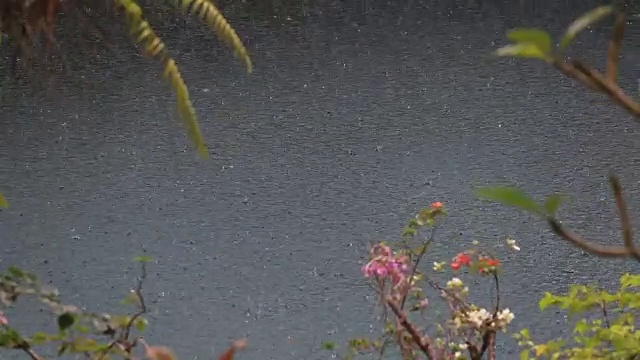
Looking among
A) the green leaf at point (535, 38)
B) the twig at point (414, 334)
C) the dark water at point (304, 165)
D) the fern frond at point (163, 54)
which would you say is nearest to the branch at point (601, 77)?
the green leaf at point (535, 38)

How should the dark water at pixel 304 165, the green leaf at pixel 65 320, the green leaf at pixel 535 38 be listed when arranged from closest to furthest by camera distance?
the green leaf at pixel 535 38
the green leaf at pixel 65 320
the dark water at pixel 304 165

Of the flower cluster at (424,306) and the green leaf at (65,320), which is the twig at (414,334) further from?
the green leaf at (65,320)

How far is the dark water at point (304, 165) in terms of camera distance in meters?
1.34

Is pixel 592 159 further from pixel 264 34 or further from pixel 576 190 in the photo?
pixel 264 34

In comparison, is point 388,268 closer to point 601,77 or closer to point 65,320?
point 65,320

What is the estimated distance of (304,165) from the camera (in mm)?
1393

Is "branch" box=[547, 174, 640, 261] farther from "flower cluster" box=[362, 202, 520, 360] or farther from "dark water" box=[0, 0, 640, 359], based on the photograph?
"dark water" box=[0, 0, 640, 359]

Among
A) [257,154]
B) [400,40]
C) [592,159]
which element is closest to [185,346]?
[257,154]

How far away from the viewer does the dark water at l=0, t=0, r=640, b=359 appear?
1.34 m

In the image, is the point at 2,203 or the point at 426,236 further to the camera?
the point at 426,236

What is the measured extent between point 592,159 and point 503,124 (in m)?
0.17

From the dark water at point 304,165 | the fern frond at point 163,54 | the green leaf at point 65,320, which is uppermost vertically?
the fern frond at point 163,54

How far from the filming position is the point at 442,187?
54.6 inches

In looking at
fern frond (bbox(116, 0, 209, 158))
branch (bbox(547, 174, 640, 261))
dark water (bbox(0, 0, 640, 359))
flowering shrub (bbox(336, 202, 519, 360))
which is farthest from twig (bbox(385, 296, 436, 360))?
branch (bbox(547, 174, 640, 261))
